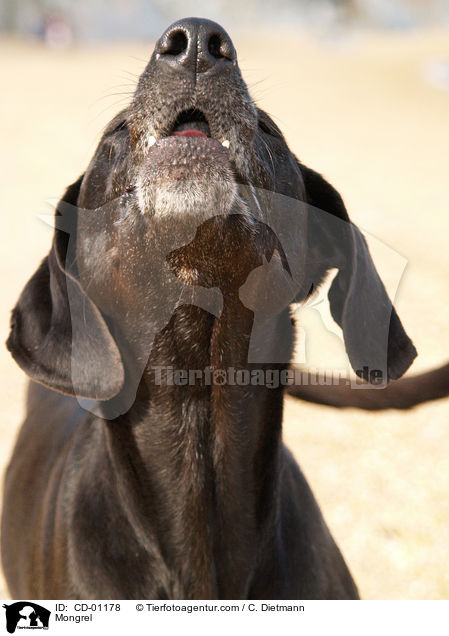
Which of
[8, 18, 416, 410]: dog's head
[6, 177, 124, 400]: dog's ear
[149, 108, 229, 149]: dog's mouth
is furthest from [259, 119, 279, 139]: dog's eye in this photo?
[6, 177, 124, 400]: dog's ear

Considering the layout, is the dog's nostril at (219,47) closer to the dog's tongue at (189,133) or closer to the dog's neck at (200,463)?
the dog's tongue at (189,133)

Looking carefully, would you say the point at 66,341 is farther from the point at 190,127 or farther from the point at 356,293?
the point at 356,293

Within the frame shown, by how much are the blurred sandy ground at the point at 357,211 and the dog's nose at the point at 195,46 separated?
0.55 m

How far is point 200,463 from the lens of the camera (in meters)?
2.62

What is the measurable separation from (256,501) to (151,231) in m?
1.00

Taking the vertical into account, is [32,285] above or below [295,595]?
above

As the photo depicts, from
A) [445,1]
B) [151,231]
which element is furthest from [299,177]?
[445,1]

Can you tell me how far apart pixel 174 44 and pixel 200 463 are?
1.33 metres

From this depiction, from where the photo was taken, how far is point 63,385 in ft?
8.34

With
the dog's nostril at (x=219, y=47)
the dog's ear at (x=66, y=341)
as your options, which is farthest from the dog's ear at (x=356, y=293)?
the dog's ear at (x=66, y=341)

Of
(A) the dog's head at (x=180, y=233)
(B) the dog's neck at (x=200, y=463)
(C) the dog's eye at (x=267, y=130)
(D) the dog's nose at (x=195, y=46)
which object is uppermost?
(D) the dog's nose at (x=195, y=46)

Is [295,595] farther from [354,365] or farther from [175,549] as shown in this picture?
[354,365]

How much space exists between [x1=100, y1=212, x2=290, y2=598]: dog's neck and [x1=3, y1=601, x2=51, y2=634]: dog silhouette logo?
0.44 m

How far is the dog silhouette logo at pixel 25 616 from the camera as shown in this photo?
2.60 m
